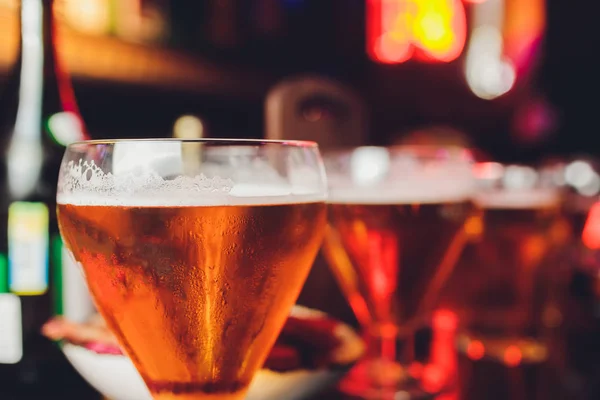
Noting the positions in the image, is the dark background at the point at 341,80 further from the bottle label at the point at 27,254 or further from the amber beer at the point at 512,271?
the amber beer at the point at 512,271

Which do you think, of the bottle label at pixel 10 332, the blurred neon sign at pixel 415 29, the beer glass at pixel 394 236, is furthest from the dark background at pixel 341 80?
the beer glass at pixel 394 236

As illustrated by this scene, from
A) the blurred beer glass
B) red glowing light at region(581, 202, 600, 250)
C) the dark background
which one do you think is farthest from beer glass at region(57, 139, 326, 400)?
the dark background

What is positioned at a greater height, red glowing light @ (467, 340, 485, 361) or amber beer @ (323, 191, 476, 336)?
amber beer @ (323, 191, 476, 336)

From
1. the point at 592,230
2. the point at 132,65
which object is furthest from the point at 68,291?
the point at 132,65

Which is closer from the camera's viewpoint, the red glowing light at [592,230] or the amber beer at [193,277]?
the amber beer at [193,277]

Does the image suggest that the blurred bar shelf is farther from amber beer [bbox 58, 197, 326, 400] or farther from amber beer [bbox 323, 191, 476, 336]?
amber beer [bbox 58, 197, 326, 400]

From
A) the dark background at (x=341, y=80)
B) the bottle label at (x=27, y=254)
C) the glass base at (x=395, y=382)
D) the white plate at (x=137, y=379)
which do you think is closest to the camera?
the white plate at (x=137, y=379)
